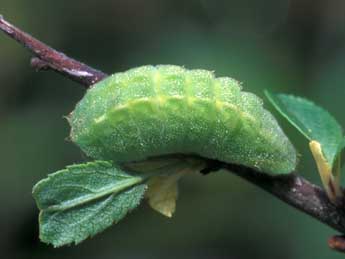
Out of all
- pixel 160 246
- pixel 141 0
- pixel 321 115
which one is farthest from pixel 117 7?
pixel 321 115

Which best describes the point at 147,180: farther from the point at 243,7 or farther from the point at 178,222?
the point at 243,7

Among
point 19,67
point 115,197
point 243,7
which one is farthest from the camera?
point 243,7

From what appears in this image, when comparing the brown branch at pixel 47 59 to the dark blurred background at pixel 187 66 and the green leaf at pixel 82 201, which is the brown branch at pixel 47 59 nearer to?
the green leaf at pixel 82 201

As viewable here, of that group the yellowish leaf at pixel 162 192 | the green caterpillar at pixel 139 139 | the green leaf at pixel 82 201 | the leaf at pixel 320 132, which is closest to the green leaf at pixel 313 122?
the leaf at pixel 320 132

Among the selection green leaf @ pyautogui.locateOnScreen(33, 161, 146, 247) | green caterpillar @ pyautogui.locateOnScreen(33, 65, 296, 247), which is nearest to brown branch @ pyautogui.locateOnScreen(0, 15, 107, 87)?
green caterpillar @ pyautogui.locateOnScreen(33, 65, 296, 247)

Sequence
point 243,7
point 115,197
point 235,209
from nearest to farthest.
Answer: point 115,197 < point 235,209 < point 243,7
